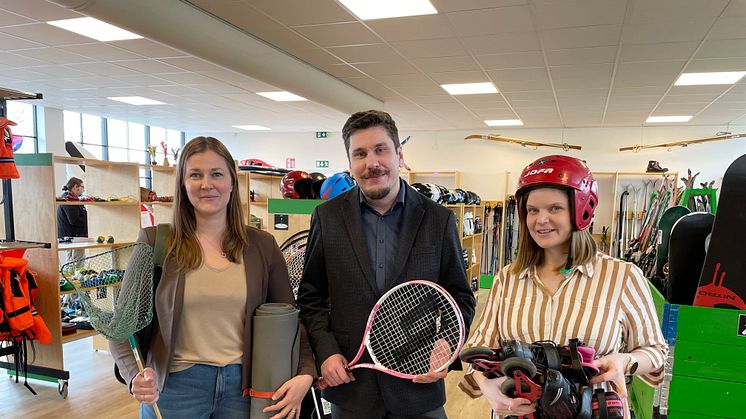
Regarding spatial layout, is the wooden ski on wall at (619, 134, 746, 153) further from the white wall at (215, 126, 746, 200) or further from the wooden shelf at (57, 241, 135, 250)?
the wooden shelf at (57, 241, 135, 250)

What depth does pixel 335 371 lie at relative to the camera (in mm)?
1566

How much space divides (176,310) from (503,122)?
9607 mm

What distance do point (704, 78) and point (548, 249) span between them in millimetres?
6325

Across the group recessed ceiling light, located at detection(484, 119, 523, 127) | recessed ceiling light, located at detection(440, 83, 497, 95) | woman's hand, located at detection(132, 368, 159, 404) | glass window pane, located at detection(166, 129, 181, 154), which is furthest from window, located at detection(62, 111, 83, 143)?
woman's hand, located at detection(132, 368, 159, 404)


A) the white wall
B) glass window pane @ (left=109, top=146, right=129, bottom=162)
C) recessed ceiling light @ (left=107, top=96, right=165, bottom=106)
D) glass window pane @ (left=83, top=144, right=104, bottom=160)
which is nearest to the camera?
recessed ceiling light @ (left=107, top=96, right=165, bottom=106)

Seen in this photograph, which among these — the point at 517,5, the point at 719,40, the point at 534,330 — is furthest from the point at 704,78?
the point at 534,330

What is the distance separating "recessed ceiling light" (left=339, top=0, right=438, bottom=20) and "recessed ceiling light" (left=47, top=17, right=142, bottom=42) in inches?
91.7

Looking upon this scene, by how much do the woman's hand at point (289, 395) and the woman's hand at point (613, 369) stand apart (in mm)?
921

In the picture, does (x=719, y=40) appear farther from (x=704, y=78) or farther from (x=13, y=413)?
(x=13, y=413)

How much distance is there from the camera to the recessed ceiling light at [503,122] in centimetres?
987

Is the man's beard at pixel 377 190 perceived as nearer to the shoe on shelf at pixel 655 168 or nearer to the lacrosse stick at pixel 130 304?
the lacrosse stick at pixel 130 304

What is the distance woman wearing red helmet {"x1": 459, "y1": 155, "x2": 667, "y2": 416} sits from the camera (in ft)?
4.52

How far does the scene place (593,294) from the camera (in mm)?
1408

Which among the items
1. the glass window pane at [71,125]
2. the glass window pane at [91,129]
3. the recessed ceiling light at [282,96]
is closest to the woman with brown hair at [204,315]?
the recessed ceiling light at [282,96]
